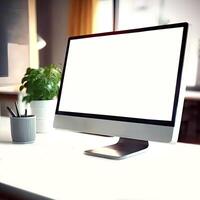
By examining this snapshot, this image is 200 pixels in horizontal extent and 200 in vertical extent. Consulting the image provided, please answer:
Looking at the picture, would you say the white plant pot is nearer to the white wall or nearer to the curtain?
the white wall

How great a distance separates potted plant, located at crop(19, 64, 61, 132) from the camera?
1250 mm

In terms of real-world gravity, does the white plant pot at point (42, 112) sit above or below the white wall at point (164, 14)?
below

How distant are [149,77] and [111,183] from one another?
34 cm

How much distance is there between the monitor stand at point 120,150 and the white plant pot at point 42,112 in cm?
38

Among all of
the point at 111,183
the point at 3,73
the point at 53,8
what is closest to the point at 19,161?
the point at 111,183

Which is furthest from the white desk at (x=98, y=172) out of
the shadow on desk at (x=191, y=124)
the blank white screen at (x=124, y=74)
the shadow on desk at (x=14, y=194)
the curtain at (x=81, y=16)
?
the curtain at (x=81, y=16)

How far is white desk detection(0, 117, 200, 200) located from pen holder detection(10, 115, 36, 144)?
4 centimetres

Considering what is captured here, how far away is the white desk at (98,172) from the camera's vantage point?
62cm

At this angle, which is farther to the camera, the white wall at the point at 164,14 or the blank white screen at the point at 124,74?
the white wall at the point at 164,14

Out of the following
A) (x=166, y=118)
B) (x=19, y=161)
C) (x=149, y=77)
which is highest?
(x=149, y=77)

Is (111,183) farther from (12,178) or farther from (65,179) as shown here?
(12,178)

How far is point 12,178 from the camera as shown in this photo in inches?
27.8

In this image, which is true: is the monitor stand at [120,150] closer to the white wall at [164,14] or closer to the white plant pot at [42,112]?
the white plant pot at [42,112]

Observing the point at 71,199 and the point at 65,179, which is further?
the point at 65,179
